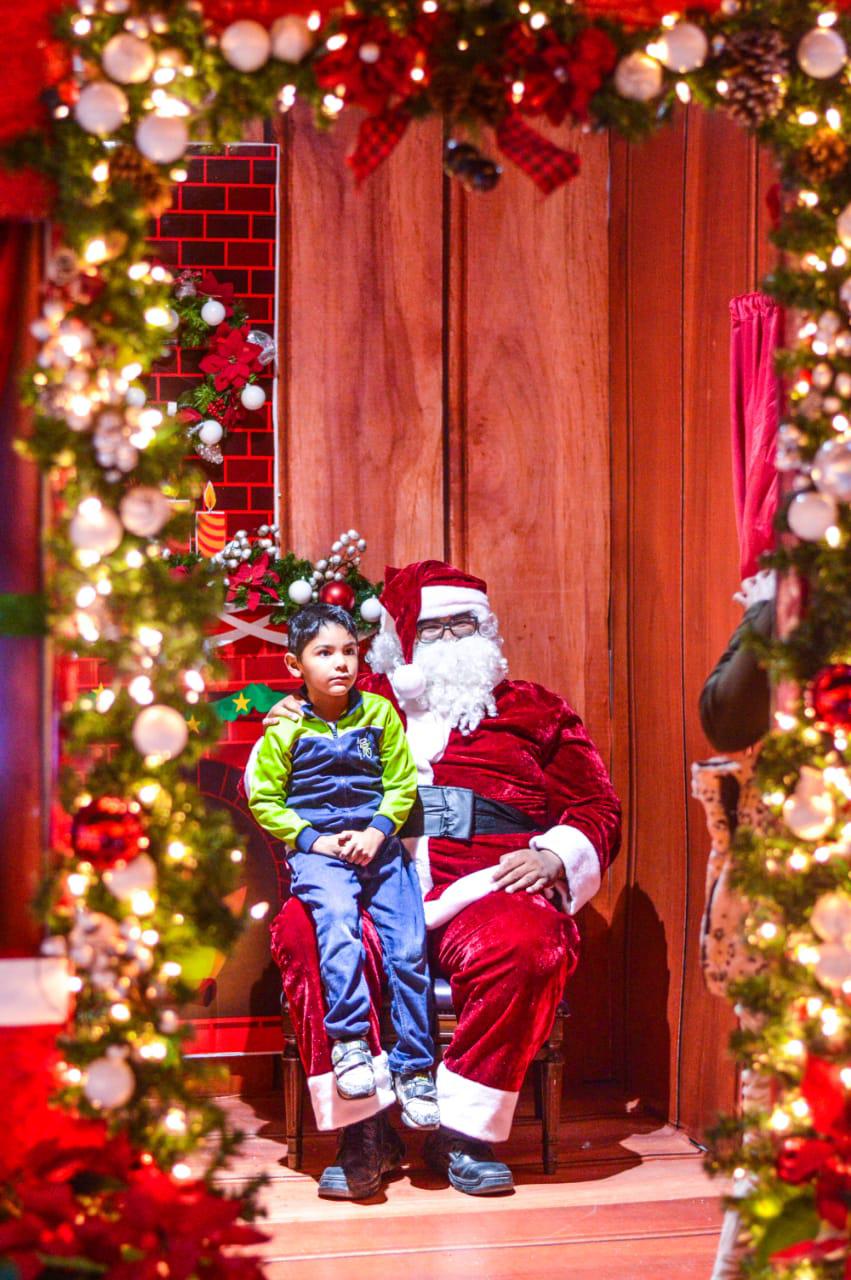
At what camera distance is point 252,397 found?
4840 millimetres

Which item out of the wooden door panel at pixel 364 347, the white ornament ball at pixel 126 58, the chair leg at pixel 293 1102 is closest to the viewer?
the white ornament ball at pixel 126 58

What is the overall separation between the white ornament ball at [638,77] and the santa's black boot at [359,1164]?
2.74m

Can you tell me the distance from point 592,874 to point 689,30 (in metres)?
2.50

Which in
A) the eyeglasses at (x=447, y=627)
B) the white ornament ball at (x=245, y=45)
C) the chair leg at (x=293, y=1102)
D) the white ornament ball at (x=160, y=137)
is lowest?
the chair leg at (x=293, y=1102)

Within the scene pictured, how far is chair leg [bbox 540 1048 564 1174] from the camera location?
13.5 ft

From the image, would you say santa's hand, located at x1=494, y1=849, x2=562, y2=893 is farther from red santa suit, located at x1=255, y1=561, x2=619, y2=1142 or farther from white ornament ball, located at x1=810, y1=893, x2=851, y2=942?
white ornament ball, located at x1=810, y1=893, x2=851, y2=942

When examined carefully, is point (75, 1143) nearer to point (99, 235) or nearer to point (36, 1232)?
point (36, 1232)

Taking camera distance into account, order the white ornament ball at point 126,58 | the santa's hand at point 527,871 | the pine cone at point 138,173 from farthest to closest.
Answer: the santa's hand at point 527,871
the pine cone at point 138,173
the white ornament ball at point 126,58

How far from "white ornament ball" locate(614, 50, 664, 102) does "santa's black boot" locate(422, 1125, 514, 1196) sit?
2.71m

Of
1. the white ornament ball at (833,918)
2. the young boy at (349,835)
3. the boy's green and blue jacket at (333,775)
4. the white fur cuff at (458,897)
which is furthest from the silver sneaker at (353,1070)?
the white ornament ball at (833,918)

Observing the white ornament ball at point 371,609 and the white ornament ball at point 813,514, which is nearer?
the white ornament ball at point 813,514

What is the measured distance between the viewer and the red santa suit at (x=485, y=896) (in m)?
3.94

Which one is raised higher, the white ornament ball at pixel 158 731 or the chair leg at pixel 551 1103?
the white ornament ball at pixel 158 731

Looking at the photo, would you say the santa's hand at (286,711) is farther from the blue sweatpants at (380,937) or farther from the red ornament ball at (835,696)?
the red ornament ball at (835,696)
